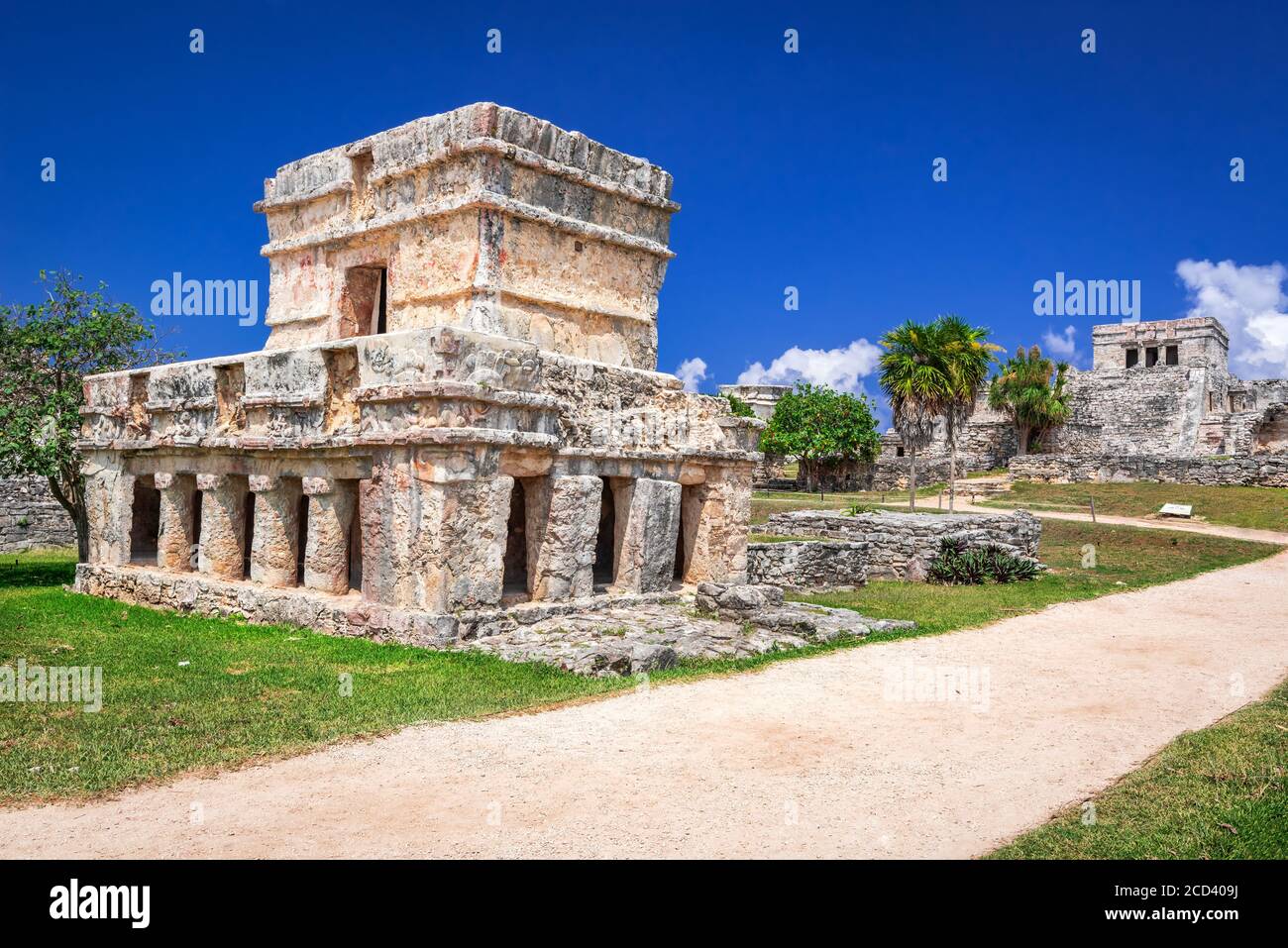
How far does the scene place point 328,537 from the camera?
11.4 metres

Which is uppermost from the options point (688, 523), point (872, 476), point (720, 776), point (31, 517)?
point (872, 476)

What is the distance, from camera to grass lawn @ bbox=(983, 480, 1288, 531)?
84.4ft

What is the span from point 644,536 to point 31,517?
16.8 meters

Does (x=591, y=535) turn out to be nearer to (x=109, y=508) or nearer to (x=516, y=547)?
(x=516, y=547)

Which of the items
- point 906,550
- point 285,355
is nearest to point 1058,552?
point 906,550

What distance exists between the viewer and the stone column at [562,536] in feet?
36.0

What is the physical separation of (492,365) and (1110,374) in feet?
153

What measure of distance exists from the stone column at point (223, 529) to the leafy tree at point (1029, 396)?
131 feet

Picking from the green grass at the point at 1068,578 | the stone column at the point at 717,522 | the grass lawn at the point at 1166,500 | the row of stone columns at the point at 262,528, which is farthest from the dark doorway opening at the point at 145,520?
the grass lawn at the point at 1166,500

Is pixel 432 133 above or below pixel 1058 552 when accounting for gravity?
above

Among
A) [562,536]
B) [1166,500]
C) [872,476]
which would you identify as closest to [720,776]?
[562,536]

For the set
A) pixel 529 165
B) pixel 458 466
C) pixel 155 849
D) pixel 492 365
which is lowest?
pixel 155 849

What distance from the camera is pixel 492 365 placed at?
9898mm
